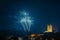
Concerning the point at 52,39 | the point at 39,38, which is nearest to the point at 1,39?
the point at 52,39

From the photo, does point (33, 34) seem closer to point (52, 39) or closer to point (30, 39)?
point (30, 39)

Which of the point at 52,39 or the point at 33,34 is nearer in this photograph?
the point at 52,39

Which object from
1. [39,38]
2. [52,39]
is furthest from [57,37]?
[39,38]

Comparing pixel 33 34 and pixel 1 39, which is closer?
pixel 1 39

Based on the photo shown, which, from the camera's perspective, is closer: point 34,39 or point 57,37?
point 57,37

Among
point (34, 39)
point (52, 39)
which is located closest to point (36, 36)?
point (34, 39)

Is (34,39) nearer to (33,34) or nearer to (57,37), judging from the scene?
(33,34)

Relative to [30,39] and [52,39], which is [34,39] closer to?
[30,39]
